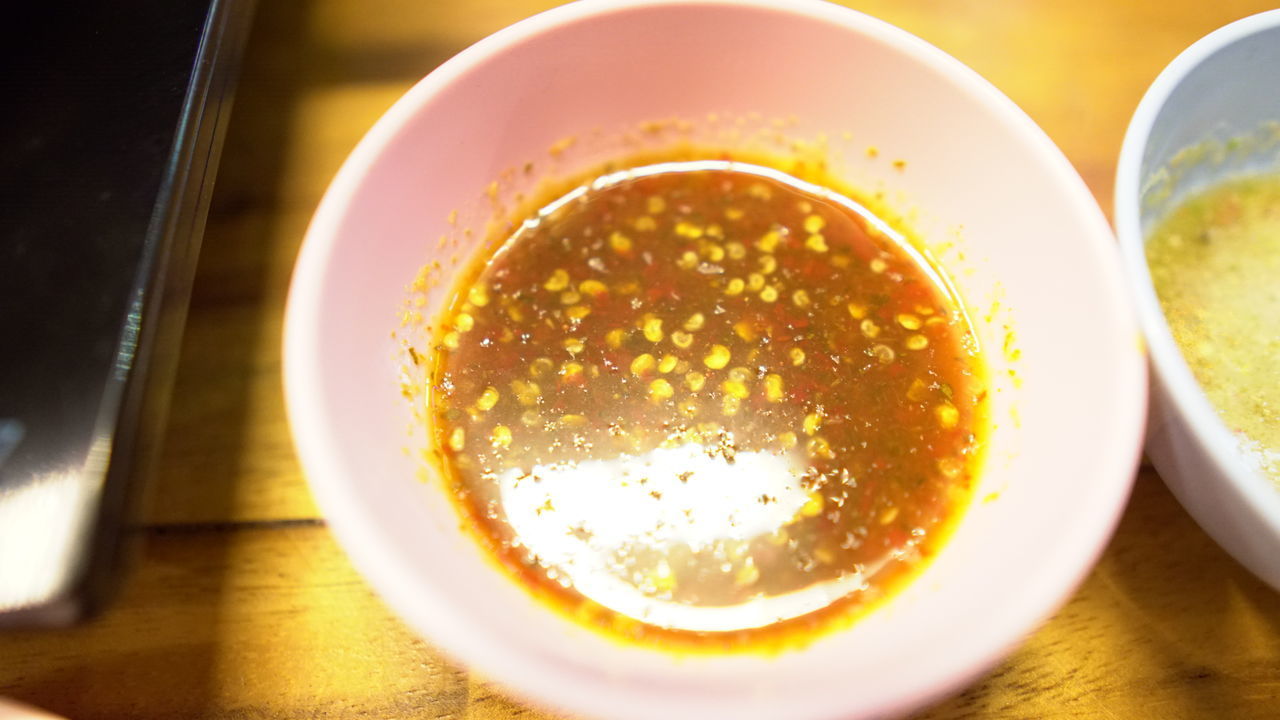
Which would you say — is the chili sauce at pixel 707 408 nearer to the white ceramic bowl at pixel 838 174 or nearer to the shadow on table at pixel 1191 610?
the white ceramic bowl at pixel 838 174

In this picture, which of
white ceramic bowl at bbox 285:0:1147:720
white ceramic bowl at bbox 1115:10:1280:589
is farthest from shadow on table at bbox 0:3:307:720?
white ceramic bowl at bbox 1115:10:1280:589

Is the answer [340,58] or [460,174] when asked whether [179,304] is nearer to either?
[460,174]

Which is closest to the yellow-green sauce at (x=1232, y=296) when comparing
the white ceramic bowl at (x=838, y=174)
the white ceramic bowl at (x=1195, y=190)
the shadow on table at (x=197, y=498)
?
the white ceramic bowl at (x=1195, y=190)

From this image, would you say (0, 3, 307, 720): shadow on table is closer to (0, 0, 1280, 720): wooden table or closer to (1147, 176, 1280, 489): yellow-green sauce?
(0, 0, 1280, 720): wooden table

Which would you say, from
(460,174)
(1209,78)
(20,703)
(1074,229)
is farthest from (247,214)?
(1209,78)

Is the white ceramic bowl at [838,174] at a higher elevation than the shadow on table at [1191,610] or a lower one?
higher
